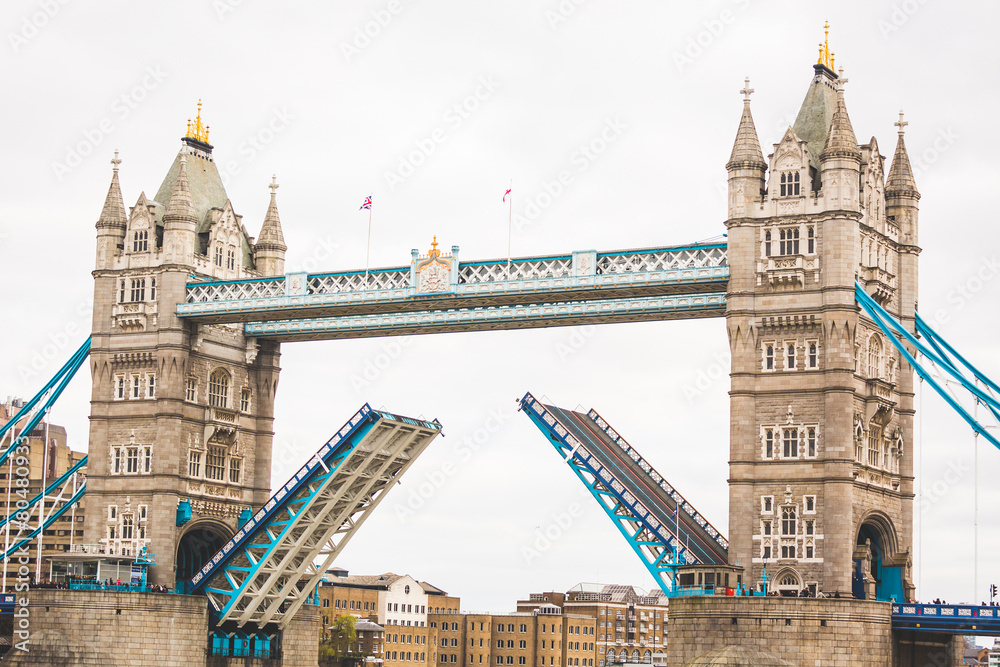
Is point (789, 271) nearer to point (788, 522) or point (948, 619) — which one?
point (788, 522)

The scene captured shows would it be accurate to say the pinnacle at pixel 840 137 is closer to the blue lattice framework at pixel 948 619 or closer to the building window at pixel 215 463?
the blue lattice framework at pixel 948 619

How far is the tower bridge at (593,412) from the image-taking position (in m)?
59.3

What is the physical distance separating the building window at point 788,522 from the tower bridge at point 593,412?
0.08m

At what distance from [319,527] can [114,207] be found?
18.9 metres

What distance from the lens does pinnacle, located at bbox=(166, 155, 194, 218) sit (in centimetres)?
7419

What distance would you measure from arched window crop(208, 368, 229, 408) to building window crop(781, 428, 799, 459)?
28.7 meters

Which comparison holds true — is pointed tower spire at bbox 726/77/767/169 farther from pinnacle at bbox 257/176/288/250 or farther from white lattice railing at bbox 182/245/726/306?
pinnacle at bbox 257/176/288/250

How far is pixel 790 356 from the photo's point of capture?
60.4 m

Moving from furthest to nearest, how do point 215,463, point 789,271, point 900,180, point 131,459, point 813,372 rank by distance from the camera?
1. point 215,463
2. point 131,459
3. point 900,180
4. point 789,271
5. point 813,372

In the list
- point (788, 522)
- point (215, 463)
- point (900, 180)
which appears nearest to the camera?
point (788, 522)

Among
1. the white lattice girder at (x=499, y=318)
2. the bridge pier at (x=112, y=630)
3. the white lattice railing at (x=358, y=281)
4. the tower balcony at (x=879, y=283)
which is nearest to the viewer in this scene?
the tower balcony at (x=879, y=283)

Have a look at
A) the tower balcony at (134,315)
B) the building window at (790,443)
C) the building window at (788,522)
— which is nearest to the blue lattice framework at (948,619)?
the building window at (788,522)

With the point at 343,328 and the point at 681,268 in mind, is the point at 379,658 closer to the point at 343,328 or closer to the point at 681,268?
the point at 343,328

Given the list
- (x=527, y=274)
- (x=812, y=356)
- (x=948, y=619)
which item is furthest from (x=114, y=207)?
(x=948, y=619)
